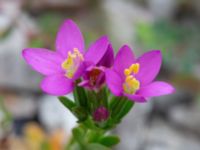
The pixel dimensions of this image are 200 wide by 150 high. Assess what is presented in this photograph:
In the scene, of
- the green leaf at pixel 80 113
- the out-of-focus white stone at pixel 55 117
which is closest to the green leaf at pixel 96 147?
the green leaf at pixel 80 113

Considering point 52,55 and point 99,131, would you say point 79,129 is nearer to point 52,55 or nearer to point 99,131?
point 99,131

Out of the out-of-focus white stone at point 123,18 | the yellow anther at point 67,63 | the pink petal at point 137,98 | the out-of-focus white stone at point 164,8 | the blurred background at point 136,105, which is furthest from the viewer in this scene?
the out-of-focus white stone at point 164,8

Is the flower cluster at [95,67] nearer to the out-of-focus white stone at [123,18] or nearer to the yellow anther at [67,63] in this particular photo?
the yellow anther at [67,63]

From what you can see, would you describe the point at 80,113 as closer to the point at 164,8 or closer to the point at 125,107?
the point at 125,107

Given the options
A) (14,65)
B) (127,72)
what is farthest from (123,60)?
(14,65)

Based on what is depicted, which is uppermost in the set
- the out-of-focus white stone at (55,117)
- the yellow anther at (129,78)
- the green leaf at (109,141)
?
the yellow anther at (129,78)

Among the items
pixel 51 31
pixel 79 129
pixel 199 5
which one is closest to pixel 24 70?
pixel 51 31
